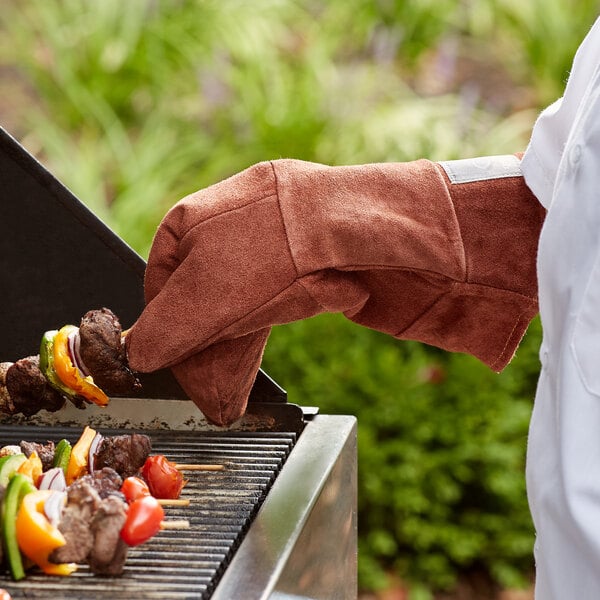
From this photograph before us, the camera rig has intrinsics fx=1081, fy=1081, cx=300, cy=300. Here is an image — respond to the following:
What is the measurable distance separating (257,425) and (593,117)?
833 mm

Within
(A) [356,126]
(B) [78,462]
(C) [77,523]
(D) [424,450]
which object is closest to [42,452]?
(B) [78,462]

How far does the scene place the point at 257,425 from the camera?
191 cm

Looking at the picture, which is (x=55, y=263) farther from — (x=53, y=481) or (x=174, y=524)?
(x=174, y=524)

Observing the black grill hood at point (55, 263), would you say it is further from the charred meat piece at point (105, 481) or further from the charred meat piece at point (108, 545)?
the charred meat piece at point (108, 545)

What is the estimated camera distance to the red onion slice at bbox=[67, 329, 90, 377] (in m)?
1.83

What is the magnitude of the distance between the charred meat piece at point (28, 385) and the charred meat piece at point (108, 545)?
48 cm

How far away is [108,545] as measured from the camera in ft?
4.67

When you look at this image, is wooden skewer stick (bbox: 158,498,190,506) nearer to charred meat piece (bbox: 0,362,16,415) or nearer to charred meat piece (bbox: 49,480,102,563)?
charred meat piece (bbox: 49,480,102,563)

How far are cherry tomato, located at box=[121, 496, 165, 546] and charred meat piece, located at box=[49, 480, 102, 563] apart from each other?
2.0 inches

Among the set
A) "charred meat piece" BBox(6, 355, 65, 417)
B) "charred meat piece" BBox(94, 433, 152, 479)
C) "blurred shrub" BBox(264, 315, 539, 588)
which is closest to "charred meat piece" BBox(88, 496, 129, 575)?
"charred meat piece" BBox(94, 433, 152, 479)

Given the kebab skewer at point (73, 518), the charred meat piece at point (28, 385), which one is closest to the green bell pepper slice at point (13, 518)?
the kebab skewer at point (73, 518)

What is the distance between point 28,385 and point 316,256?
637mm

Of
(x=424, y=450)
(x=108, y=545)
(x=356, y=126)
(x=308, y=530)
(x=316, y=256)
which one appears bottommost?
(x=424, y=450)

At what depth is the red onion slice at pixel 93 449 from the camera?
1.72 m
